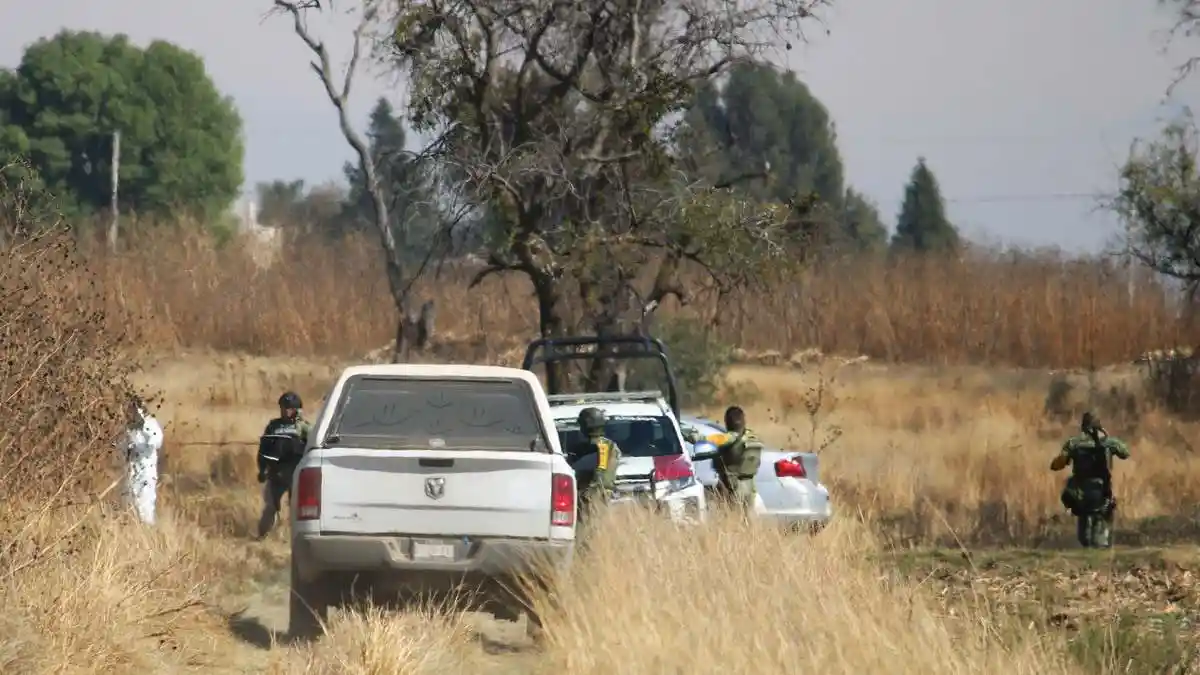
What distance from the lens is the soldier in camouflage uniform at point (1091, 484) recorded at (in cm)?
1664

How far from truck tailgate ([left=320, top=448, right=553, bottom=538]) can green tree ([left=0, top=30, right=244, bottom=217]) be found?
51.7 meters

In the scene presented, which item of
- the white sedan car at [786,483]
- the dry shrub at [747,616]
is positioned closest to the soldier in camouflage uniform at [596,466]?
the dry shrub at [747,616]

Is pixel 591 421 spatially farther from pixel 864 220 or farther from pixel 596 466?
pixel 864 220

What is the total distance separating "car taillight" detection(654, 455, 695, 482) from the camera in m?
14.0

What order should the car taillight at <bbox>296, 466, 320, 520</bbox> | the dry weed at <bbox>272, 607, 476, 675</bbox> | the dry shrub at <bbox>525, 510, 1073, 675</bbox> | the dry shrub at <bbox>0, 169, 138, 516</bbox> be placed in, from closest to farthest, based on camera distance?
the dry shrub at <bbox>525, 510, 1073, 675</bbox> → the dry weed at <bbox>272, 607, 476, 675</bbox> → the dry shrub at <bbox>0, 169, 138, 516</bbox> → the car taillight at <bbox>296, 466, 320, 520</bbox>

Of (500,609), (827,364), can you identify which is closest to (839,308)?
(827,364)

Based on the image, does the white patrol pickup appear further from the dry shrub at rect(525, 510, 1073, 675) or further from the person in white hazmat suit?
the person in white hazmat suit

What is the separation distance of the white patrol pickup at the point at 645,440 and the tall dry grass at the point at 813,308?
22770mm

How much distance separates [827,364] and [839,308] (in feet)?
12.0

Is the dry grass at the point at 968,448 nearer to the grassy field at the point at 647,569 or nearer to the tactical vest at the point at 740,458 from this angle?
the grassy field at the point at 647,569

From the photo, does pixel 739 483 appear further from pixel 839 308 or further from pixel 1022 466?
pixel 839 308

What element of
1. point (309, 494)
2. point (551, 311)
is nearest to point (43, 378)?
point (309, 494)

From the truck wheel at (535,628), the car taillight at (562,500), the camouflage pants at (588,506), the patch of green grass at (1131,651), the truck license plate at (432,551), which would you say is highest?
the car taillight at (562,500)

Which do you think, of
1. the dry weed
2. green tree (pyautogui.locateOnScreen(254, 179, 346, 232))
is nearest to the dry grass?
the dry weed
